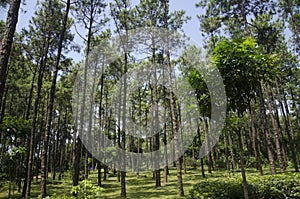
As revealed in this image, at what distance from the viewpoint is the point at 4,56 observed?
5.32 meters

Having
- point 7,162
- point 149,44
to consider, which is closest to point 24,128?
point 7,162

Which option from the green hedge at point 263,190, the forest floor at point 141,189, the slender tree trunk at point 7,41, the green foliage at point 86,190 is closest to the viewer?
the slender tree trunk at point 7,41

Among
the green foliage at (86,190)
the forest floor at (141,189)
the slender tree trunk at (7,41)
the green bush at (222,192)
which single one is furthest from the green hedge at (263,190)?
the slender tree trunk at (7,41)

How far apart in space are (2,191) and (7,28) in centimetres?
1616

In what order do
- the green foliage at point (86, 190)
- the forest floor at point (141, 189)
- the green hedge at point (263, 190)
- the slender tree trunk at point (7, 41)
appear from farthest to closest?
the forest floor at point (141, 189) → the green hedge at point (263, 190) → the green foliage at point (86, 190) → the slender tree trunk at point (7, 41)

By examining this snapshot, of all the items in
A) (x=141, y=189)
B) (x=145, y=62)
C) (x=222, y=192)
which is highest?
(x=145, y=62)

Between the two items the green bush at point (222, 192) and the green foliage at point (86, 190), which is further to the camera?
the green bush at point (222, 192)

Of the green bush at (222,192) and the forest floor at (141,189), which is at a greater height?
the green bush at (222,192)

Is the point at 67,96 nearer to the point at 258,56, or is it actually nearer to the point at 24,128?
the point at 24,128

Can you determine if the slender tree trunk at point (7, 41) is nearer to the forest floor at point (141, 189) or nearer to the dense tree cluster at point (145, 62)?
the dense tree cluster at point (145, 62)

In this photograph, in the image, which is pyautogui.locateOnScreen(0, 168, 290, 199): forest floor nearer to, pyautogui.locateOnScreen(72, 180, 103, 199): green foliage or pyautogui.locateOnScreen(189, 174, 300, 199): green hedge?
pyautogui.locateOnScreen(189, 174, 300, 199): green hedge

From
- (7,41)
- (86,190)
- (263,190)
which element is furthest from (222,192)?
(7,41)

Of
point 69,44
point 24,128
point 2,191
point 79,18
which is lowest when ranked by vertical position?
point 2,191

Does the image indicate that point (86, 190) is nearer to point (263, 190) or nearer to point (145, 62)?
point (263, 190)
